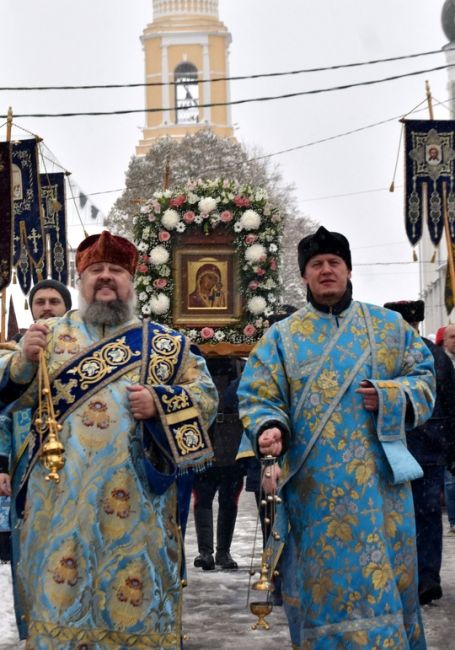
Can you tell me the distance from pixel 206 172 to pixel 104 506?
4947 cm

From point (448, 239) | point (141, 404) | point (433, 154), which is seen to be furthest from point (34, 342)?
point (433, 154)

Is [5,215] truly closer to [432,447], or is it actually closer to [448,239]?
[432,447]

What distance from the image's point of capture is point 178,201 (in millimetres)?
13820

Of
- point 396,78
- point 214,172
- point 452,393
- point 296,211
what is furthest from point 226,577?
point 296,211

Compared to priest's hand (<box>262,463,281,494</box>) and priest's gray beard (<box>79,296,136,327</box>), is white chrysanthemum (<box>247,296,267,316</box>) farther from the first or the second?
priest's hand (<box>262,463,281,494</box>)

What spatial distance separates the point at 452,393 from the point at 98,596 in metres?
4.53

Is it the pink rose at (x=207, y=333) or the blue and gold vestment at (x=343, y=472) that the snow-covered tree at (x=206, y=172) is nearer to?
the pink rose at (x=207, y=333)

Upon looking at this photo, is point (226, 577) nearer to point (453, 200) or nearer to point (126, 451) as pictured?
point (126, 451)

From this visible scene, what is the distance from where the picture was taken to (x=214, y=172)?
55.2 m

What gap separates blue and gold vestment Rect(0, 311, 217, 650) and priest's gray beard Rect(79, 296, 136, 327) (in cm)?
6

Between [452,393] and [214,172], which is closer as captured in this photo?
[452,393]

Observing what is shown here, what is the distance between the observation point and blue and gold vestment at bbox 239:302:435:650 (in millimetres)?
6152

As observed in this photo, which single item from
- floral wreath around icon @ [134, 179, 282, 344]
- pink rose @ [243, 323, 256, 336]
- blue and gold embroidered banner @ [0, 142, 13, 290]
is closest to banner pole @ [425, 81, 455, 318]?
floral wreath around icon @ [134, 179, 282, 344]

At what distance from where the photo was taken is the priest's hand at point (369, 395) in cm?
624
